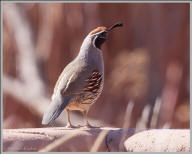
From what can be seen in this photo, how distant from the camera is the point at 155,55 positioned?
8.25 meters

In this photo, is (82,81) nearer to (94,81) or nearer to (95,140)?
(94,81)

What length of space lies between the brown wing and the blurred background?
2.62m

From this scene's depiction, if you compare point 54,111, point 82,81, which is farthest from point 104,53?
point 54,111

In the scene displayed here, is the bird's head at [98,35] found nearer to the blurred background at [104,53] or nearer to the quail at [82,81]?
the quail at [82,81]

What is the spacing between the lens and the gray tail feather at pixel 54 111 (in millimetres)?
3721

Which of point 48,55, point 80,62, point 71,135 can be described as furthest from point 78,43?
point 71,135

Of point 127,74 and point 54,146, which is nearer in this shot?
point 54,146

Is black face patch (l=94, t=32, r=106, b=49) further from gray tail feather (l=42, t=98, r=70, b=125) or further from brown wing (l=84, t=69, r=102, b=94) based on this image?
gray tail feather (l=42, t=98, r=70, b=125)

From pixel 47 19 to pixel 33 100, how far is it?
1.16 meters

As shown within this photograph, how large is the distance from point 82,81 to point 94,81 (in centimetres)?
10

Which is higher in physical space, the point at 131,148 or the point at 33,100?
the point at 131,148

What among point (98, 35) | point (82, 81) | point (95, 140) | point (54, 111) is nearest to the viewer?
point (95, 140)

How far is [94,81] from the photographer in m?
4.04

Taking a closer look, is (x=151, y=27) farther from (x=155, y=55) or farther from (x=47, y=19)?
(x=47, y=19)
